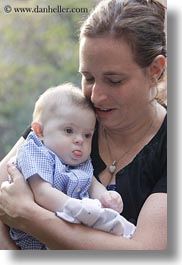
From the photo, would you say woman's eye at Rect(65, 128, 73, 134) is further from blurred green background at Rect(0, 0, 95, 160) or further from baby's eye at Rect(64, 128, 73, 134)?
blurred green background at Rect(0, 0, 95, 160)

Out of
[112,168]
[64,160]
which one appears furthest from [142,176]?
[64,160]

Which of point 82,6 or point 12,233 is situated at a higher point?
point 82,6

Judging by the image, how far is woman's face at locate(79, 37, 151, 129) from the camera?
3.48ft

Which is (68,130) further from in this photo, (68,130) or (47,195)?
(47,195)

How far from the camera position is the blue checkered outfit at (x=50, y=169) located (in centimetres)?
102

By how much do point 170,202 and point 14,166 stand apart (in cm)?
36

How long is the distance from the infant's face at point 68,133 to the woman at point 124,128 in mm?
57

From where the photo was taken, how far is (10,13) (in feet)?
3.70

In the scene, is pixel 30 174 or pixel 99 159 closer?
pixel 30 174

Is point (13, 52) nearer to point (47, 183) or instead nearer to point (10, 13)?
point (10, 13)

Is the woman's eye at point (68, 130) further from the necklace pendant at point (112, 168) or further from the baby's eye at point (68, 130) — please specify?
the necklace pendant at point (112, 168)

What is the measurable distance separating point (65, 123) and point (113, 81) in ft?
0.46

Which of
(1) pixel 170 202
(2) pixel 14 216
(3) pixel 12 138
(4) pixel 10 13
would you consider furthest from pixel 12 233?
(4) pixel 10 13

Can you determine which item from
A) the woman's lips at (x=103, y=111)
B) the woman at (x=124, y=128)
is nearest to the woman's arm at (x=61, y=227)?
the woman at (x=124, y=128)
